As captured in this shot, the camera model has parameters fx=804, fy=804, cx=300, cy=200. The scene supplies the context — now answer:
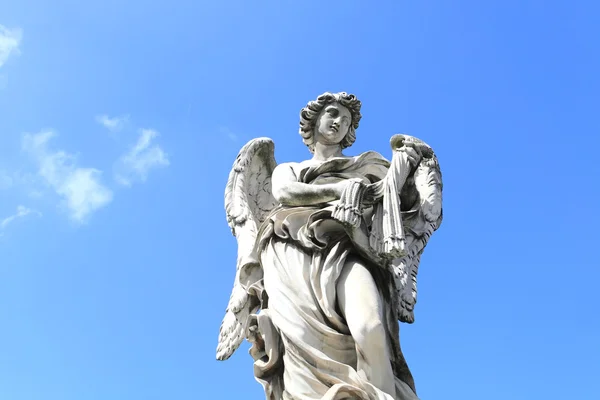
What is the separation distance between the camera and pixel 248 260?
301 inches

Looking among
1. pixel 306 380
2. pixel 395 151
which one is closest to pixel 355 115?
pixel 395 151

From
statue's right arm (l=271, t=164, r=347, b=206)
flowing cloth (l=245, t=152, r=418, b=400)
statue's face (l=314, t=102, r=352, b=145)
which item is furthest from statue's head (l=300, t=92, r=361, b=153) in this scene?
statue's right arm (l=271, t=164, r=347, b=206)

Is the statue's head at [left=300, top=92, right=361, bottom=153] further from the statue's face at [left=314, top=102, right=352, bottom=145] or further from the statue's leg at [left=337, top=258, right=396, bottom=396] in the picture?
the statue's leg at [left=337, top=258, right=396, bottom=396]

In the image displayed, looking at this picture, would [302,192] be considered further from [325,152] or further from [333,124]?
[333,124]

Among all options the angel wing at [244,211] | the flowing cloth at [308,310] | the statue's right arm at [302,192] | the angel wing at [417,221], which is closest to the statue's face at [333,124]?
the flowing cloth at [308,310]

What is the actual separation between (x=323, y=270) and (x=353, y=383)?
3.58 feet

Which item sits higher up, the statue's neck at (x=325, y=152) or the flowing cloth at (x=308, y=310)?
the statue's neck at (x=325, y=152)

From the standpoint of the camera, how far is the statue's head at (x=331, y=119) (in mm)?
7824

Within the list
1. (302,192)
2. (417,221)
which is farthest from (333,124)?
(417,221)

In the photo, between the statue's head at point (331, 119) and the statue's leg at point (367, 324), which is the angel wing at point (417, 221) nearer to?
the statue's leg at point (367, 324)

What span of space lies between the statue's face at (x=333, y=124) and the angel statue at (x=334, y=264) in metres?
0.01

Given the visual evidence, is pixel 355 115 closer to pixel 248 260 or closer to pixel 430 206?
pixel 430 206

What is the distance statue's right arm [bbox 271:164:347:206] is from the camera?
23.5 feet

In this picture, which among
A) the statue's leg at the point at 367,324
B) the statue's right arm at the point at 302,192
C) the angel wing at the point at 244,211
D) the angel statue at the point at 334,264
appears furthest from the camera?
the angel wing at the point at 244,211
